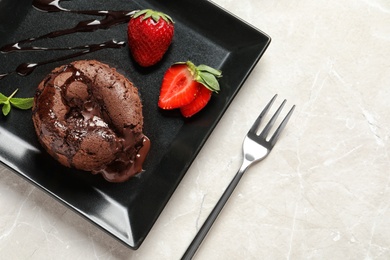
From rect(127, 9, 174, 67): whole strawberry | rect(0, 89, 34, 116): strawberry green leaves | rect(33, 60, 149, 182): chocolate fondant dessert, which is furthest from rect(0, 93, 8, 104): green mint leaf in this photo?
rect(127, 9, 174, 67): whole strawberry

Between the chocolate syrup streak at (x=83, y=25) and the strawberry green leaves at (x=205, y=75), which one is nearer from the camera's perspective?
the strawberry green leaves at (x=205, y=75)

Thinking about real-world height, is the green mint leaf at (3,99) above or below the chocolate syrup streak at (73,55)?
below

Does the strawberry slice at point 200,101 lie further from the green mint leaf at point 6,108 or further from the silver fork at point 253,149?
the green mint leaf at point 6,108

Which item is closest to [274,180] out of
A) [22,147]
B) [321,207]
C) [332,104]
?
[321,207]

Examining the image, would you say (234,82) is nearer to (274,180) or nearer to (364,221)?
(274,180)

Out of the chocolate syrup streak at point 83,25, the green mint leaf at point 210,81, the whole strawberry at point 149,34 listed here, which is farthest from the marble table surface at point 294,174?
the chocolate syrup streak at point 83,25

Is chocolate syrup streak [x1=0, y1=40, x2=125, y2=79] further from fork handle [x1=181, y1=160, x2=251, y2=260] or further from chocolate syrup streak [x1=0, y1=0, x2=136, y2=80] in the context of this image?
fork handle [x1=181, y1=160, x2=251, y2=260]

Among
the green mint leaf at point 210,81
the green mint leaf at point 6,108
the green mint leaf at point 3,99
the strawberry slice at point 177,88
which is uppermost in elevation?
the green mint leaf at point 210,81
